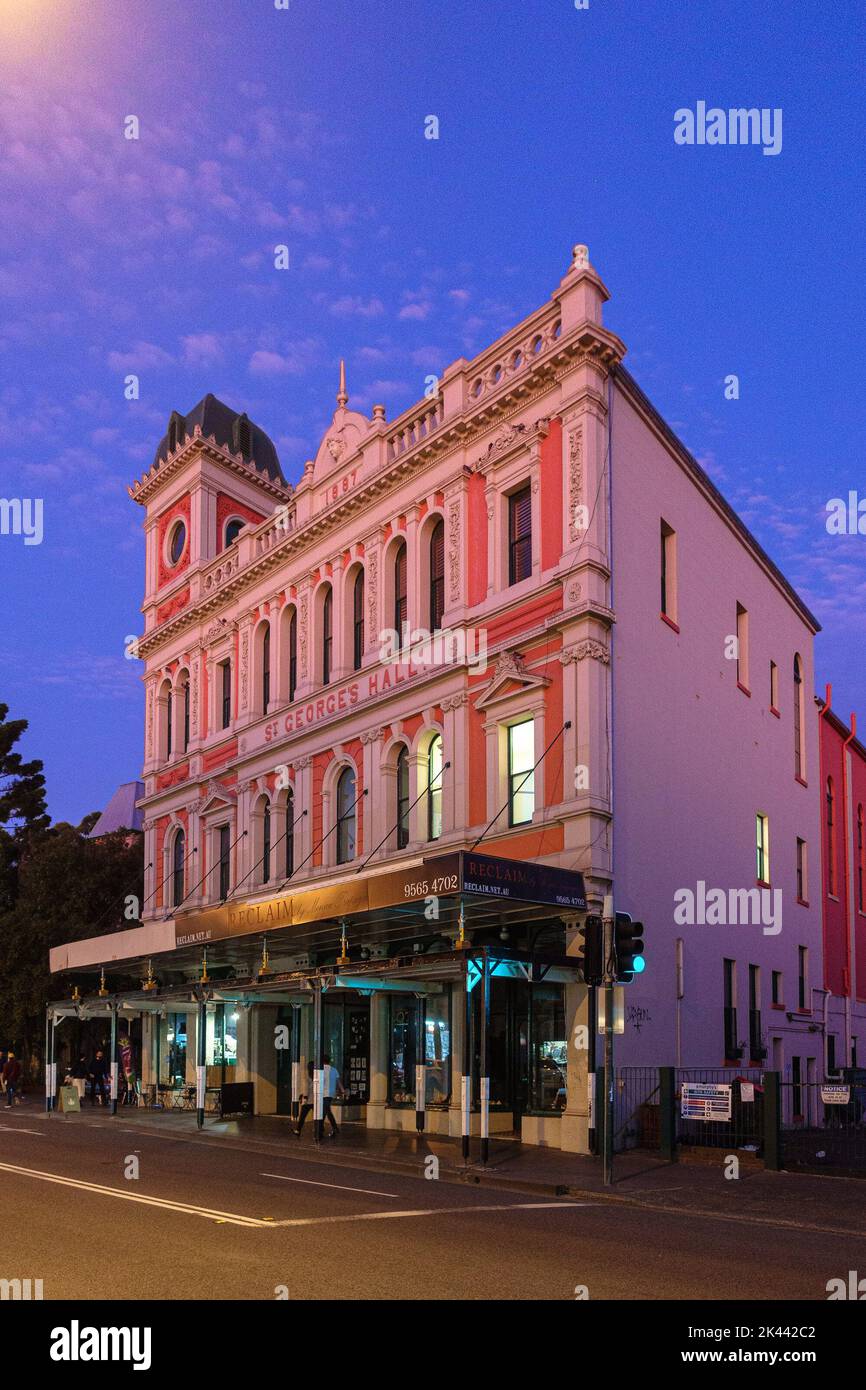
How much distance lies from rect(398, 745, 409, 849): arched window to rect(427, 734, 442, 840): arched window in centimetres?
86

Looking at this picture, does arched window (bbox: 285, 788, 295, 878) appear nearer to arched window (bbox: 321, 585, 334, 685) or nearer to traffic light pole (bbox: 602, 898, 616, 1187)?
arched window (bbox: 321, 585, 334, 685)

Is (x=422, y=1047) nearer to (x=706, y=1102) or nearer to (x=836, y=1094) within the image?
(x=706, y=1102)

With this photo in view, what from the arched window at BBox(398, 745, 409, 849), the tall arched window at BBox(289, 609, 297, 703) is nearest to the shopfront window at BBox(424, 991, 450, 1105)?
the arched window at BBox(398, 745, 409, 849)

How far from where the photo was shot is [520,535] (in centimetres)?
2634

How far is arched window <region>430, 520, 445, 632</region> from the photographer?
28.4m

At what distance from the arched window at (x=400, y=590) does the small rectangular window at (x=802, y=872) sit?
12.3 metres

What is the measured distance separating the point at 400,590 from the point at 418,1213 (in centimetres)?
1839

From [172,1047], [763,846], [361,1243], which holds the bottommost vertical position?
[172,1047]

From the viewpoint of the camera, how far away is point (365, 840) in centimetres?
2995

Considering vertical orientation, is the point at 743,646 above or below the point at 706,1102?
above

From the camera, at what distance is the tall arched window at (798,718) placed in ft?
116

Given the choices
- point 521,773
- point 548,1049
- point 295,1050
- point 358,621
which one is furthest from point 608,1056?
point 295,1050
